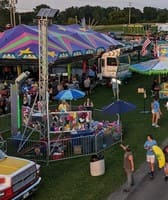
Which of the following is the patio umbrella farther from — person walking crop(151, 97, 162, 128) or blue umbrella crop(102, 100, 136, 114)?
person walking crop(151, 97, 162, 128)

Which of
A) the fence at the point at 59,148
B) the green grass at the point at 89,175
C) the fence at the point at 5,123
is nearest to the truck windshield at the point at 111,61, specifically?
the fence at the point at 5,123

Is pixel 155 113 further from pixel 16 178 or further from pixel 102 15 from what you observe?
pixel 102 15

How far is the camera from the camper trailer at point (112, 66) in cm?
3831

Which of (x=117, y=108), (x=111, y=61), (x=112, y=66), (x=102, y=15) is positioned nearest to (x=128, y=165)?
(x=117, y=108)

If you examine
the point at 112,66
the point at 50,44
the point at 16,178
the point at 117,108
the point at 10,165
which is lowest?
the point at 16,178

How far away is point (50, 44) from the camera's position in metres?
32.4

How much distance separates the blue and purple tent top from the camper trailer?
3.70 feet

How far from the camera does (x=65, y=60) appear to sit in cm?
3506

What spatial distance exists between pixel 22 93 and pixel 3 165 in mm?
17778

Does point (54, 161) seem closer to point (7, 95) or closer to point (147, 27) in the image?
point (7, 95)

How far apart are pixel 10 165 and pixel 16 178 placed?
2.57 feet

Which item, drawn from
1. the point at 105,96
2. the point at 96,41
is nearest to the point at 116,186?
the point at 105,96

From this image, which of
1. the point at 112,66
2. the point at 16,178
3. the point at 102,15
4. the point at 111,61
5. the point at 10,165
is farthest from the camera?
the point at 102,15

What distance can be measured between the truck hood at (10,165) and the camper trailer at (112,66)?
2506 cm
